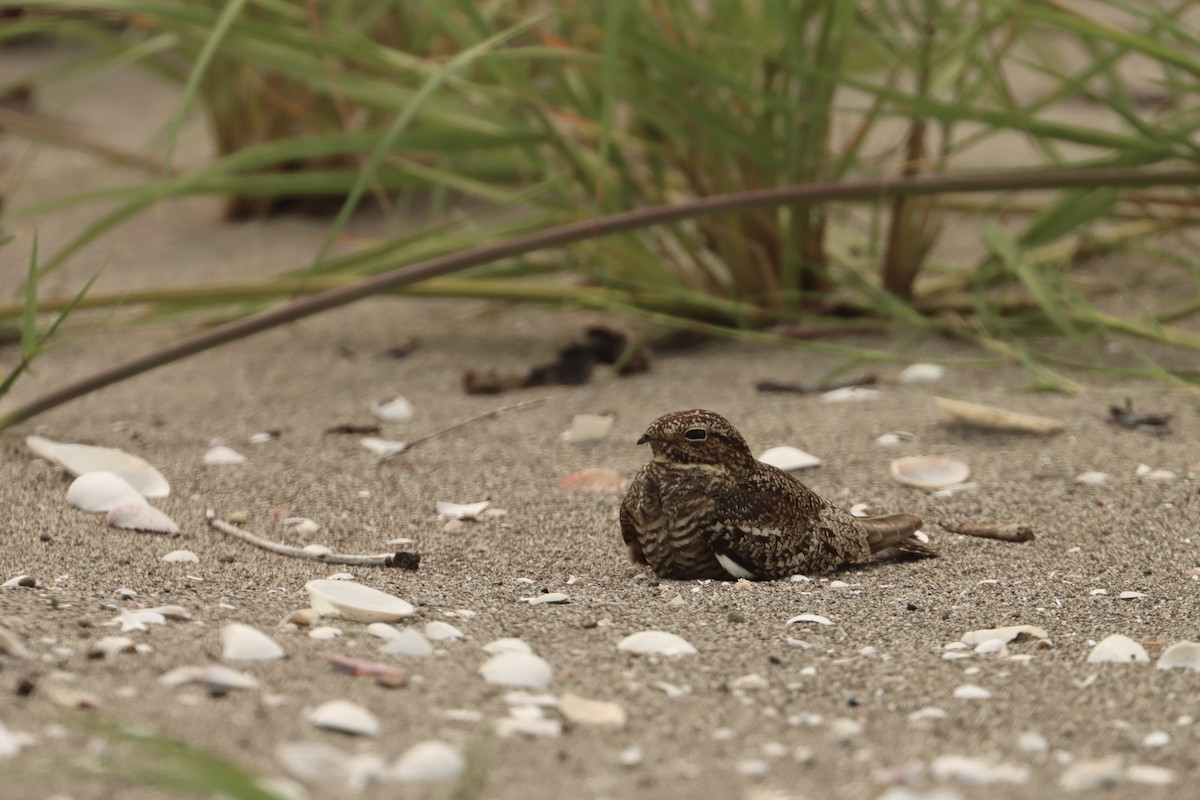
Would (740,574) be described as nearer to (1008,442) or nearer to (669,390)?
(1008,442)

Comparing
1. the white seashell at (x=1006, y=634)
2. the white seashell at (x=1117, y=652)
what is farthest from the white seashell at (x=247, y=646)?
the white seashell at (x=1117, y=652)

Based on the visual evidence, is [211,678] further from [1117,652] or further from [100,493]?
[1117,652]

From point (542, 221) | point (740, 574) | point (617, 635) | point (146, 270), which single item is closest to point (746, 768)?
point (617, 635)

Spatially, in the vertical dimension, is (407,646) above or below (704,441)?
below

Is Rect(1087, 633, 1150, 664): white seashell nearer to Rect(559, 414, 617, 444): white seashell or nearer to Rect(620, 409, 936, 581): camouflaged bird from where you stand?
Rect(620, 409, 936, 581): camouflaged bird

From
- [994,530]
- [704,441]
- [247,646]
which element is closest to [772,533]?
[704,441]

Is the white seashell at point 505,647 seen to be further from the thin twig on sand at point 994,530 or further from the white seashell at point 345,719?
the thin twig on sand at point 994,530

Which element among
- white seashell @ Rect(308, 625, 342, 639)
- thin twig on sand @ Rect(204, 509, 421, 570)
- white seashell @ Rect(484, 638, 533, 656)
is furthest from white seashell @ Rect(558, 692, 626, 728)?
thin twig on sand @ Rect(204, 509, 421, 570)
